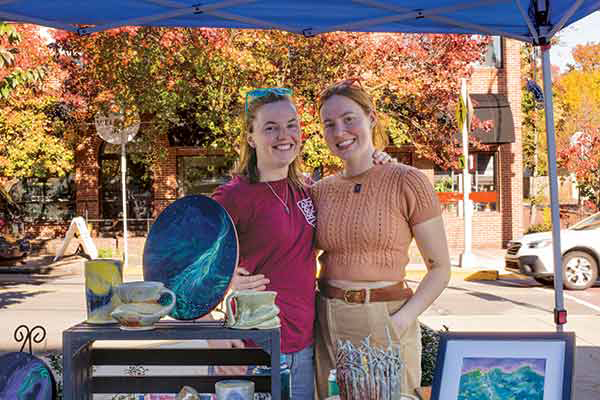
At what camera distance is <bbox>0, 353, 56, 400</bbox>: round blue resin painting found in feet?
7.30

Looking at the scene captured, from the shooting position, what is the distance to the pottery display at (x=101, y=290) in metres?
2.32

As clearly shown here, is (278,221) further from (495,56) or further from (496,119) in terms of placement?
(495,56)

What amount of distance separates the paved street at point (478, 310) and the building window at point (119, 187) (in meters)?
5.75

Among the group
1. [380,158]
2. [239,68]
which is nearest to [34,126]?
[239,68]

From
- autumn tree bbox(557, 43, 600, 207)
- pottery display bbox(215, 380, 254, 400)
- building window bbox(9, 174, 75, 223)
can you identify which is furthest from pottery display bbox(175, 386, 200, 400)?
autumn tree bbox(557, 43, 600, 207)

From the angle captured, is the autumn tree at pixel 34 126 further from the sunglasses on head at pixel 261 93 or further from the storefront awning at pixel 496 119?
A: the sunglasses on head at pixel 261 93

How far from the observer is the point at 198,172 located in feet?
68.3

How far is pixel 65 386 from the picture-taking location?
2.28m

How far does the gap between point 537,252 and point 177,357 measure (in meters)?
12.0

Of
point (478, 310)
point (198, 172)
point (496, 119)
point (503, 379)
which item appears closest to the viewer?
point (503, 379)

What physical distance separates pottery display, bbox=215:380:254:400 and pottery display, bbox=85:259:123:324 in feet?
1.42

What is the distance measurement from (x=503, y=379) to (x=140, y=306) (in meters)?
1.13

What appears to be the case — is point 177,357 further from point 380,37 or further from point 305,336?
point 380,37

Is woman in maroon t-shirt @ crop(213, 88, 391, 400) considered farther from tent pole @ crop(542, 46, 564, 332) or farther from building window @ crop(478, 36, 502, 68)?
building window @ crop(478, 36, 502, 68)
